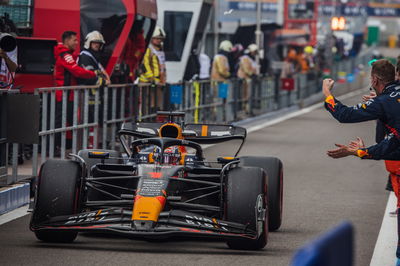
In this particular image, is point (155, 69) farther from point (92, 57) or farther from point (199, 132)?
point (199, 132)

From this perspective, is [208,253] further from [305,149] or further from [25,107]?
[305,149]

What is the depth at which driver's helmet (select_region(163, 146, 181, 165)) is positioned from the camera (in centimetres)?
933

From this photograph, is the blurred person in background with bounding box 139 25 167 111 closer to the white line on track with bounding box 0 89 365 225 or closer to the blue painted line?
the white line on track with bounding box 0 89 365 225

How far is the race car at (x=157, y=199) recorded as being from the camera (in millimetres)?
8320

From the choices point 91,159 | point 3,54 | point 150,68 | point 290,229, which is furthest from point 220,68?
point 290,229

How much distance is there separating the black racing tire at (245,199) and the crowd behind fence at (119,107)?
3799 millimetres

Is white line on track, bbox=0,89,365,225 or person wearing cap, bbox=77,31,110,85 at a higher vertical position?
person wearing cap, bbox=77,31,110,85

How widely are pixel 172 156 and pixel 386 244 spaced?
6.00ft

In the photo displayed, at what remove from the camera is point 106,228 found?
8.27 meters

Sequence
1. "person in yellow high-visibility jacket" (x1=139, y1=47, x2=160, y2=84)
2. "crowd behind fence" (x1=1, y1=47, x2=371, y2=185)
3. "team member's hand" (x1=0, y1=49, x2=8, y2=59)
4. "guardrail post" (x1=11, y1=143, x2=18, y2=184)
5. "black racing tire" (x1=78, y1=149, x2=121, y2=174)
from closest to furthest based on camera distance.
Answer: "black racing tire" (x1=78, y1=149, x2=121, y2=174), "guardrail post" (x1=11, y1=143, x2=18, y2=184), "team member's hand" (x1=0, y1=49, x2=8, y2=59), "crowd behind fence" (x1=1, y1=47, x2=371, y2=185), "person in yellow high-visibility jacket" (x1=139, y1=47, x2=160, y2=84)

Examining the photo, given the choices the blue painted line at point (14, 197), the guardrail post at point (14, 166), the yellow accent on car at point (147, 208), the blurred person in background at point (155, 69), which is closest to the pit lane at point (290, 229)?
the yellow accent on car at point (147, 208)

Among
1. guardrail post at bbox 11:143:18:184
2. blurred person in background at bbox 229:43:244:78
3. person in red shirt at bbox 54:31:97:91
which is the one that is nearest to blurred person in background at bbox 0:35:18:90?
guardrail post at bbox 11:143:18:184

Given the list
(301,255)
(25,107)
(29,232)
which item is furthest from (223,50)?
(301,255)

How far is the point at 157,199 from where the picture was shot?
8375mm
